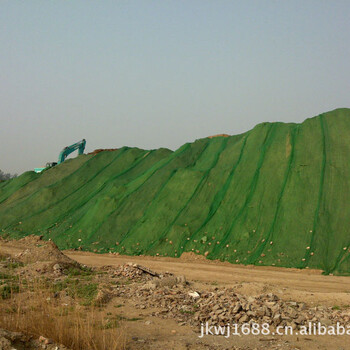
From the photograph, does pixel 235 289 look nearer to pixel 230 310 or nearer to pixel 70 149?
pixel 230 310

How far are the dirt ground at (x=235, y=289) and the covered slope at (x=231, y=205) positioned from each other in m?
1.05

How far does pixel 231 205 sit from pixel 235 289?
320 inches

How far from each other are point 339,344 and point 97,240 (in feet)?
43.9

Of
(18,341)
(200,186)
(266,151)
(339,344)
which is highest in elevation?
(266,151)

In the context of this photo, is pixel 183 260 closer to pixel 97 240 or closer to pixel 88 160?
pixel 97 240

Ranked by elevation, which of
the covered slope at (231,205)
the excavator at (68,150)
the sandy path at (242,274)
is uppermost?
the excavator at (68,150)

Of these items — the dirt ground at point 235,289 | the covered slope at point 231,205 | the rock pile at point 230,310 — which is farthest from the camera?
the covered slope at point 231,205

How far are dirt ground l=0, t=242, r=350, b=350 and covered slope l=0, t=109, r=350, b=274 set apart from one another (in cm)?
105

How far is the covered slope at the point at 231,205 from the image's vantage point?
14180mm

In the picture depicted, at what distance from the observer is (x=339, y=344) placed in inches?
227

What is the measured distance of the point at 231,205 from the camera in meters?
16.7

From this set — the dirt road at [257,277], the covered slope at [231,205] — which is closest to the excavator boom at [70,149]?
the covered slope at [231,205]

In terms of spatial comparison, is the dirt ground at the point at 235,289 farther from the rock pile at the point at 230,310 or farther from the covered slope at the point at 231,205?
the covered slope at the point at 231,205

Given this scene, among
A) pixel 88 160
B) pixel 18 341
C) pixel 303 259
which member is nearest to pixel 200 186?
pixel 303 259
